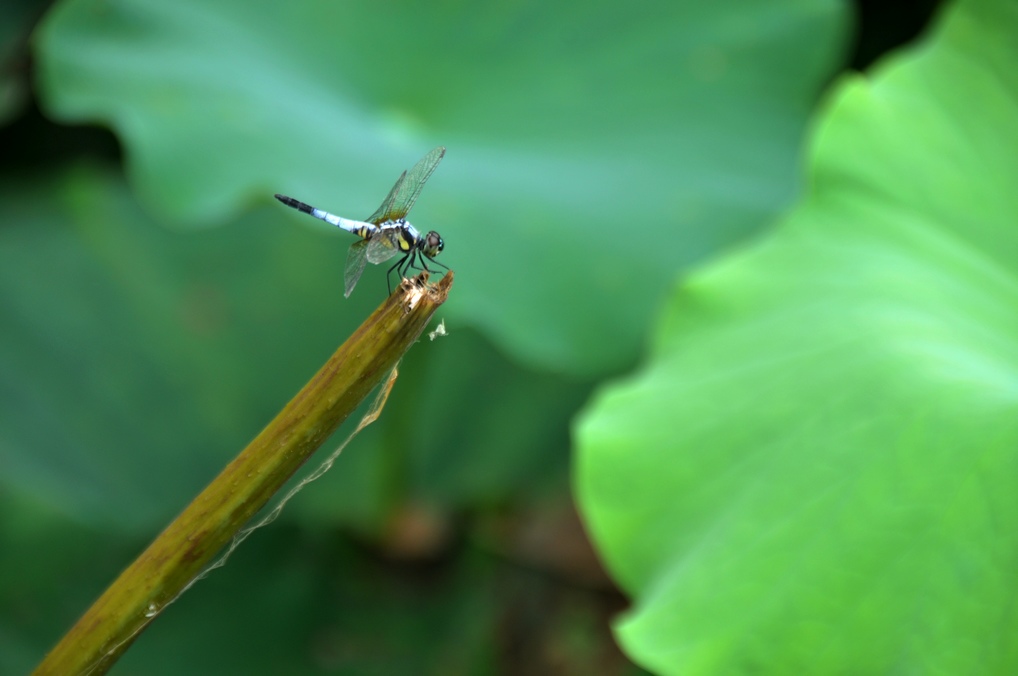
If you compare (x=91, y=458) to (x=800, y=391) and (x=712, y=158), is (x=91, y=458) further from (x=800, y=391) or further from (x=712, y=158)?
(x=800, y=391)

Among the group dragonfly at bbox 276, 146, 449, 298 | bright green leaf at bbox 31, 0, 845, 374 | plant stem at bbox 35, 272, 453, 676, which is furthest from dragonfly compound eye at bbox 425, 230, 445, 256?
bright green leaf at bbox 31, 0, 845, 374

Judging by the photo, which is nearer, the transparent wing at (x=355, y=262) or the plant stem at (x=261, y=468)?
the plant stem at (x=261, y=468)

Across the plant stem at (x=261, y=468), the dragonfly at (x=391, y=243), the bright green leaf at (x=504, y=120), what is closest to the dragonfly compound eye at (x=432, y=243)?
the dragonfly at (x=391, y=243)

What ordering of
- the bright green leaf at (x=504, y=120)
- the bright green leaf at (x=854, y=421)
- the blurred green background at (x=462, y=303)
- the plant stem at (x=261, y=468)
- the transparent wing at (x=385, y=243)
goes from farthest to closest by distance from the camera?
the bright green leaf at (x=504, y=120) < the blurred green background at (x=462, y=303) < the bright green leaf at (x=854, y=421) < the transparent wing at (x=385, y=243) < the plant stem at (x=261, y=468)

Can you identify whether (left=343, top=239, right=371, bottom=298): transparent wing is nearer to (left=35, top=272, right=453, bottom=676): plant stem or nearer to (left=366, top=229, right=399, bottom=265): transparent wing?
(left=366, top=229, right=399, bottom=265): transparent wing

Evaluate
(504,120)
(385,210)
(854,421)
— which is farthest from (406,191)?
(504,120)

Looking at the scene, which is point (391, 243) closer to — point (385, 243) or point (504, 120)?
point (385, 243)

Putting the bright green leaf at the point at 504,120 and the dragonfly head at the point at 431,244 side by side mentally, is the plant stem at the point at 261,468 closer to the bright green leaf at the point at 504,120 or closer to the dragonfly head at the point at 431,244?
the dragonfly head at the point at 431,244

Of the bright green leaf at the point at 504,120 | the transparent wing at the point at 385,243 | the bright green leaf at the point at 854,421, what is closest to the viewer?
the transparent wing at the point at 385,243
